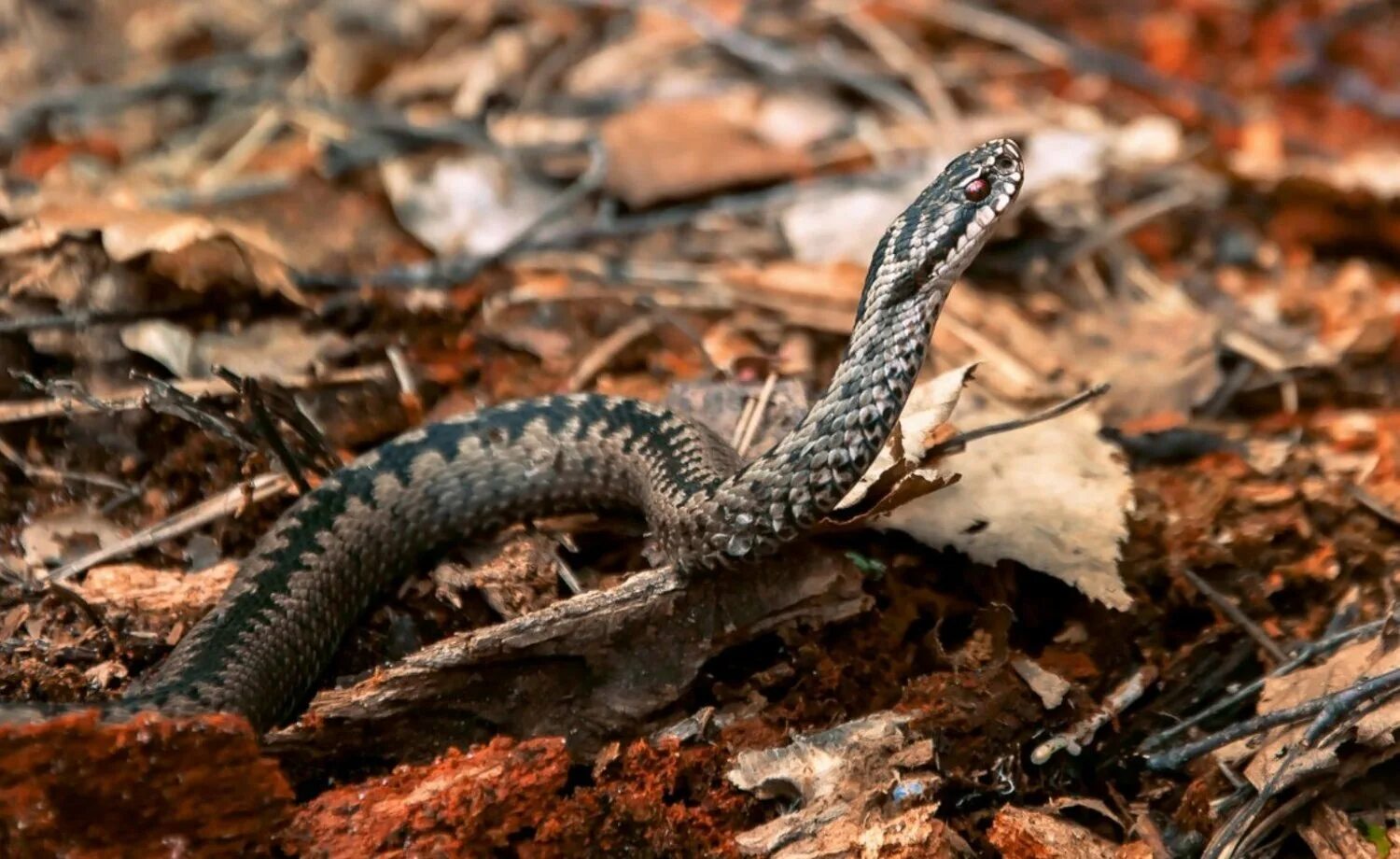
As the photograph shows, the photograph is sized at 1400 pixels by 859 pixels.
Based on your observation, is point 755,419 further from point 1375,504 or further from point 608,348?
point 1375,504

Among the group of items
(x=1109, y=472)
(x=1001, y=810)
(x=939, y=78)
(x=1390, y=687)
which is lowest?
(x=1001, y=810)

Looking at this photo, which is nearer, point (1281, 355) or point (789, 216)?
point (1281, 355)

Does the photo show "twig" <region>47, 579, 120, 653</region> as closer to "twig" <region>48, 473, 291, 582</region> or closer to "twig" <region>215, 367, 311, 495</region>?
"twig" <region>48, 473, 291, 582</region>

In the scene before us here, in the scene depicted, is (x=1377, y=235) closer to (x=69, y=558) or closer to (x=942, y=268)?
(x=942, y=268)

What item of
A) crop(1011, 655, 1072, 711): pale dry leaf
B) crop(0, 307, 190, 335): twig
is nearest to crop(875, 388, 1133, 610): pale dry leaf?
crop(1011, 655, 1072, 711): pale dry leaf

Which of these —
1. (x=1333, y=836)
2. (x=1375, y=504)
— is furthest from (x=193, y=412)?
(x=1375, y=504)

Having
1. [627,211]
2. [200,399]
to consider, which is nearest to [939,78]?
[627,211]
